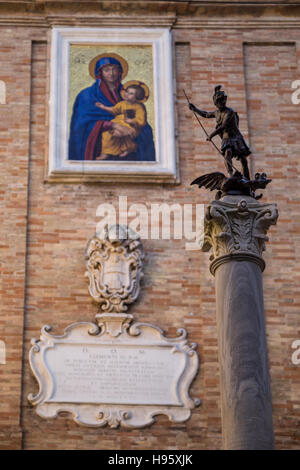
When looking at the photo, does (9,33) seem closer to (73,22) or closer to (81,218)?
(73,22)

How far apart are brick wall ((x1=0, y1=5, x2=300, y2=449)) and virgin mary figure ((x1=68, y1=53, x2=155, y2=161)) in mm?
429

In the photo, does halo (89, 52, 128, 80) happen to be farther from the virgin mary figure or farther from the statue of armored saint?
the statue of armored saint

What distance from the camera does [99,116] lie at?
50.3 ft

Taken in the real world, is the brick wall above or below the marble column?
above

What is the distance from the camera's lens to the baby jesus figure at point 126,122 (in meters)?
15.0

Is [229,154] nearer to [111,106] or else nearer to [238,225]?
[238,225]

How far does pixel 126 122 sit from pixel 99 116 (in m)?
0.38

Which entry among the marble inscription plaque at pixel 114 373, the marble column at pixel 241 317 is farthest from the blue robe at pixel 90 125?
the marble column at pixel 241 317

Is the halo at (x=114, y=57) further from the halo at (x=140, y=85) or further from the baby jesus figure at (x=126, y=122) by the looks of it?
the baby jesus figure at (x=126, y=122)

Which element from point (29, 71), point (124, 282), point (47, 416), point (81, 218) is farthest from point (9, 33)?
point (47, 416)

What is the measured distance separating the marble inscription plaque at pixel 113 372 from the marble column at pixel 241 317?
10.6 feet

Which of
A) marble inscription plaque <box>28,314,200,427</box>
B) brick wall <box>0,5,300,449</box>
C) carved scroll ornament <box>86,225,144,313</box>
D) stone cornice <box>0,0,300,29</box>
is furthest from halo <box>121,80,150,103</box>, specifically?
marble inscription plaque <box>28,314,200,427</box>

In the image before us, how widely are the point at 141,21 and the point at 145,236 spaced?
3.39 meters

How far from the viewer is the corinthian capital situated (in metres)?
10.3
